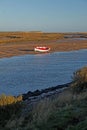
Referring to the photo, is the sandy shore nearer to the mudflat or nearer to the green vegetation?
the mudflat

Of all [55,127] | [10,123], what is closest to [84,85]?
[10,123]

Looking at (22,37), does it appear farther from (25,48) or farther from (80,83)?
(80,83)

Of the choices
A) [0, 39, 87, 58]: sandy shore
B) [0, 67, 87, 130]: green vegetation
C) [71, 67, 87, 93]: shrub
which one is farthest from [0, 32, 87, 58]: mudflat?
[0, 67, 87, 130]: green vegetation

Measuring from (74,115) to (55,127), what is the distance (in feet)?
3.01

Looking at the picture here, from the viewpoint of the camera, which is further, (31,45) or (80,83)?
(31,45)

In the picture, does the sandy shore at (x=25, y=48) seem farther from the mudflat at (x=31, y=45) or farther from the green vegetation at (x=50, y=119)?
the green vegetation at (x=50, y=119)

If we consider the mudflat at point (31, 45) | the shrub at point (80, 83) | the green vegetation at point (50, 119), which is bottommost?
the mudflat at point (31, 45)

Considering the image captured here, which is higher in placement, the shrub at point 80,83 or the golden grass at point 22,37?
the shrub at point 80,83

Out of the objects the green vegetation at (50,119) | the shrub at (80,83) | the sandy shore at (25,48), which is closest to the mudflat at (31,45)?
the sandy shore at (25,48)

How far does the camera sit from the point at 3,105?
13.0m

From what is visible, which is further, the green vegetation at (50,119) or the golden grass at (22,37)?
the golden grass at (22,37)

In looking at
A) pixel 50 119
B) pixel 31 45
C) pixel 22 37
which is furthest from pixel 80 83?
pixel 22 37

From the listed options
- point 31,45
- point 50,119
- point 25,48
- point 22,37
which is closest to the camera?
point 50,119

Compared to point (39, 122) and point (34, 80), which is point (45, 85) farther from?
point (39, 122)
